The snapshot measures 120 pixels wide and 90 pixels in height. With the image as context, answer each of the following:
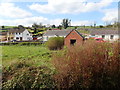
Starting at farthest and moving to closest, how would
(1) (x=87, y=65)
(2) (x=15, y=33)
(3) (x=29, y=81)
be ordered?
(2) (x=15, y=33), (3) (x=29, y=81), (1) (x=87, y=65)

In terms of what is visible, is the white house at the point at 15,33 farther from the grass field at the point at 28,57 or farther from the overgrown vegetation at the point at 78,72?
the overgrown vegetation at the point at 78,72

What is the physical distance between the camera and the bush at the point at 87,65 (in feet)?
6.11

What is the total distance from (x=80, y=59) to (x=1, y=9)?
1519 mm

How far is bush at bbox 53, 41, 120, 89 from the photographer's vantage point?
1863 mm

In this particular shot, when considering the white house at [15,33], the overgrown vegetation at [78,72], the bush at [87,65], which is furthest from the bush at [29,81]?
the white house at [15,33]

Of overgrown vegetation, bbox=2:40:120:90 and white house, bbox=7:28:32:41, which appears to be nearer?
overgrown vegetation, bbox=2:40:120:90

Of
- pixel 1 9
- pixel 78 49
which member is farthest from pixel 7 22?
pixel 78 49

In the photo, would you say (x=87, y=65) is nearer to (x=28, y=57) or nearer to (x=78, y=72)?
(x=78, y=72)

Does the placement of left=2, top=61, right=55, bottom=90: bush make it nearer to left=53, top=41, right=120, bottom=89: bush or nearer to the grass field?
left=53, top=41, right=120, bottom=89: bush

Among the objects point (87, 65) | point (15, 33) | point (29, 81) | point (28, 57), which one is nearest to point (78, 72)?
point (87, 65)

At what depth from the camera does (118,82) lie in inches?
82.5

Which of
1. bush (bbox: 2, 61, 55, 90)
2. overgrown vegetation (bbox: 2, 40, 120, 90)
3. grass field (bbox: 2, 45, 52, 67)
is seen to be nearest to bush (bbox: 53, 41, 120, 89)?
overgrown vegetation (bbox: 2, 40, 120, 90)

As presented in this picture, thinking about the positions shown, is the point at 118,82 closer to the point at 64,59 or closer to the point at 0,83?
the point at 64,59

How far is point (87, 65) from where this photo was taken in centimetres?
188
